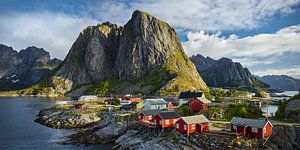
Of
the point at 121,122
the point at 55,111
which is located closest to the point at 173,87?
the point at 55,111

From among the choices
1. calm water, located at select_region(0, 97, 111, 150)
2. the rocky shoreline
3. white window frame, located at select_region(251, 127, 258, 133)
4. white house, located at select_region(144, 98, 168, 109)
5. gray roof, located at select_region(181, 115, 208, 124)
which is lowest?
calm water, located at select_region(0, 97, 111, 150)

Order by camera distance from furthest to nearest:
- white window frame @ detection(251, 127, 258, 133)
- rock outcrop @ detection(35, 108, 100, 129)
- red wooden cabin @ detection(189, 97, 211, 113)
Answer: rock outcrop @ detection(35, 108, 100, 129) < red wooden cabin @ detection(189, 97, 211, 113) < white window frame @ detection(251, 127, 258, 133)

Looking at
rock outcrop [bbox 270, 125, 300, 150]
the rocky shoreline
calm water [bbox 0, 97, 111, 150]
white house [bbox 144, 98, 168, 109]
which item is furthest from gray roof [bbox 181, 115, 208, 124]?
white house [bbox 144, 98, 168, 109]

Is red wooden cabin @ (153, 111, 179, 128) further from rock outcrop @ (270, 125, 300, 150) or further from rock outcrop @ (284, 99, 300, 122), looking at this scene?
rock outcrop @ (284, 99, 300, 122)

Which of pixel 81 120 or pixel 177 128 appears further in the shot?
pixel 81 120

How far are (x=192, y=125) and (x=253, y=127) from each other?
10.6 metres

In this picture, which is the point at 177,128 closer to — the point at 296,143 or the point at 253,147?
the point at 253,147

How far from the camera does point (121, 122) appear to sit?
67.2 metres

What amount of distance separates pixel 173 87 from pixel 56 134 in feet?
368

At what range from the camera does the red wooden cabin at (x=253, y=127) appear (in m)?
44.2

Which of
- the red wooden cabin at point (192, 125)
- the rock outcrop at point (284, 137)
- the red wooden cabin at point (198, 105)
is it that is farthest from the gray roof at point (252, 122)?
the red wooden cabin at point (198, 105)

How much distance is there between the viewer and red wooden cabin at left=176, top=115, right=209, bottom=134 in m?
48.2

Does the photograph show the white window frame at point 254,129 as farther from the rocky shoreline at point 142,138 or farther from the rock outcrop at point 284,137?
the rock outcrop at point 284,137

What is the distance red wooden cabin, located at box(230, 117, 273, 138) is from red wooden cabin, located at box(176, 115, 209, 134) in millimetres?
Result: 5358
